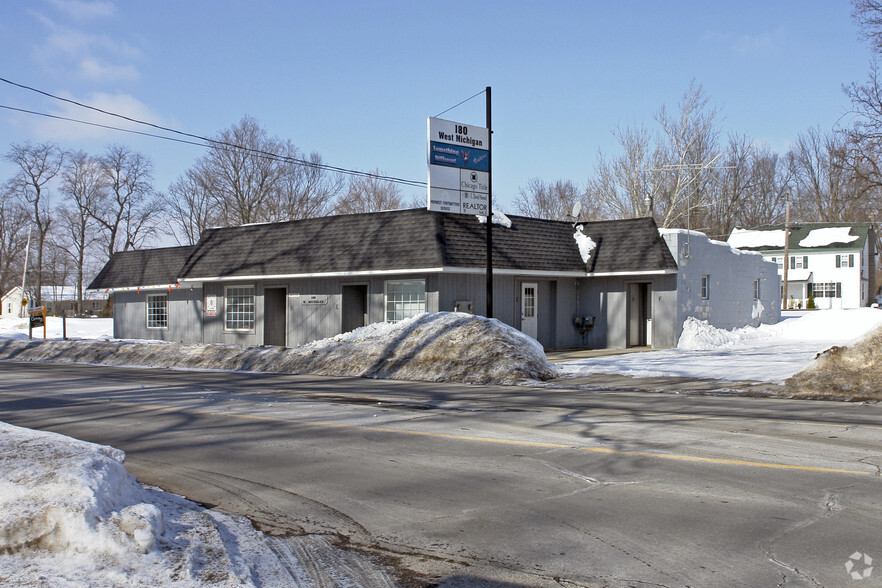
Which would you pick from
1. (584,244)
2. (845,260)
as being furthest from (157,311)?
(845,260)

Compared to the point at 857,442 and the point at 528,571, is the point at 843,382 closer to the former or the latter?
the point at 857,442

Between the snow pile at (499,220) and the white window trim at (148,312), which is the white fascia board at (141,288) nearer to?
the white window trim at (148,312)

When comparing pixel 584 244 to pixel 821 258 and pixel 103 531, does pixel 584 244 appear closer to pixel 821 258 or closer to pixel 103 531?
pixel 103 531

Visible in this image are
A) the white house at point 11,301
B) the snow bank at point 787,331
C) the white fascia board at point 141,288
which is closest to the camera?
the snow bank at point 787,331

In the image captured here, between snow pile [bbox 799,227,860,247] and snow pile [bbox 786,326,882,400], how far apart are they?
2209 inches

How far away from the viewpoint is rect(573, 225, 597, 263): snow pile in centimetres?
2797

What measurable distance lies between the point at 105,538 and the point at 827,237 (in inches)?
2810

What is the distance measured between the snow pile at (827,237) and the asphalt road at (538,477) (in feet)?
194

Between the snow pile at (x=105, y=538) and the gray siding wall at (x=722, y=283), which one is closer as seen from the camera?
the snow pile at (x=105, y=538)

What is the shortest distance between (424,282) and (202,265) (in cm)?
1095

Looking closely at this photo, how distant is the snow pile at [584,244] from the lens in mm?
27969

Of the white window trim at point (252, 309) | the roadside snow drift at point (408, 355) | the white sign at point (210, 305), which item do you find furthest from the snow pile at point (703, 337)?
the white sign at point (210, 305)

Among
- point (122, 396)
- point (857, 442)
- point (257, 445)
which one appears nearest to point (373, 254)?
point (122, 396)

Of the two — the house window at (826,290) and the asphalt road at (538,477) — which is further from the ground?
the house window at (826,290)
